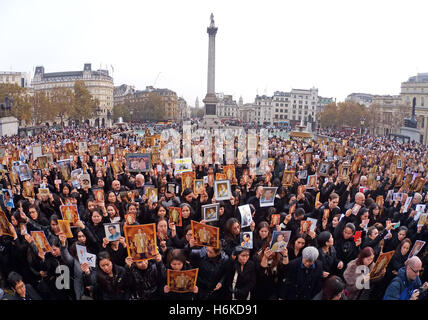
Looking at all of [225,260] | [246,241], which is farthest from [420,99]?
[225,260]

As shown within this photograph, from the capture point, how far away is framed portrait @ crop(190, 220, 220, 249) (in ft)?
13.9

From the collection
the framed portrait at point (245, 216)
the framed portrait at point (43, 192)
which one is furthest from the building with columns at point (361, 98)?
the framed portrait at point (43, 192)

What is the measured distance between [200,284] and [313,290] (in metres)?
1.54

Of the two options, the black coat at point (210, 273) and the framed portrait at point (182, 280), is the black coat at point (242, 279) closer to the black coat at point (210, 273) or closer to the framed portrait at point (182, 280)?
the black coat at point (210, 273)

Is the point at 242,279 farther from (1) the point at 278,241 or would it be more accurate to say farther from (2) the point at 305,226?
(2) the point at 305,226

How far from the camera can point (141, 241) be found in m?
4.00

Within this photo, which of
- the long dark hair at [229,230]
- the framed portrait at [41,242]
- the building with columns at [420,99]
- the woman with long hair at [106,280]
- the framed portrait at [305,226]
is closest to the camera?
the woman with long hair at [106,280]

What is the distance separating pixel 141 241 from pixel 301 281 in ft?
7.17

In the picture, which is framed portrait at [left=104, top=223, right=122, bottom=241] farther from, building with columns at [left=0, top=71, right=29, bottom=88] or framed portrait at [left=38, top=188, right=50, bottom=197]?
building with columns at [left=0, top=71, right=29, bottom=88]

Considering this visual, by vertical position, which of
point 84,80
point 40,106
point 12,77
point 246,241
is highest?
point 84,80

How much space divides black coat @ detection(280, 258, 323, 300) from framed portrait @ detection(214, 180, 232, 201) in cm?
278

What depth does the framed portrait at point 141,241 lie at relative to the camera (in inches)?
157

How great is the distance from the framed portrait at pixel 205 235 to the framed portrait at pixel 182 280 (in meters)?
0.63

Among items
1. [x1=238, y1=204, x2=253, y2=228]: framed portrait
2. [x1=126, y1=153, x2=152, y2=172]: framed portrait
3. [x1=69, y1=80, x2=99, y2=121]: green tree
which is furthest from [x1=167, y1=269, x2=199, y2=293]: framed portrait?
[x1=69, y1=80, x2=99, y2=121]: green tree
